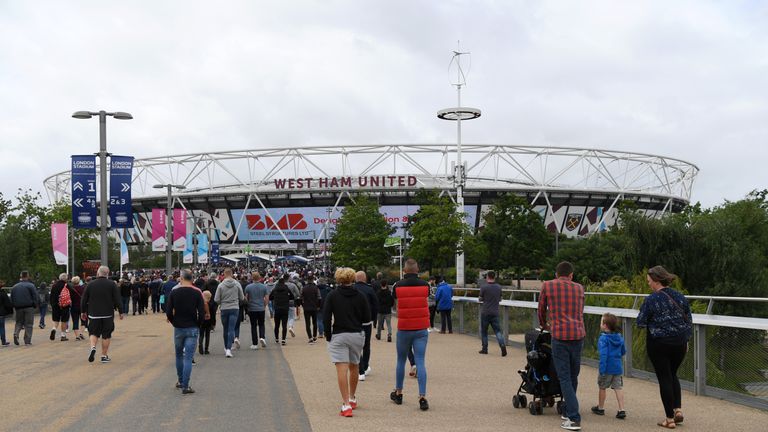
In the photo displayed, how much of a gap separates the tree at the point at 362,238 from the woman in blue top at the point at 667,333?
4825cm

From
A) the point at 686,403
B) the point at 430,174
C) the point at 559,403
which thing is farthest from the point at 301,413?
the point at 430,174

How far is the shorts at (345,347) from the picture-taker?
28.2ft

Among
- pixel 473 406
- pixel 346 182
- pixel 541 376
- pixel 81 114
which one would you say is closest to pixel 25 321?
pixel 81 114

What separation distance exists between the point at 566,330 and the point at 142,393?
5.71m

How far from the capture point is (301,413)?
8.55 meters

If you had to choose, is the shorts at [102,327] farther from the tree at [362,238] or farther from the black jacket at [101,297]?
the tree at [362,238]

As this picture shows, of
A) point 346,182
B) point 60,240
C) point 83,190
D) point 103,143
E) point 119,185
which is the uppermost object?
point 346,182

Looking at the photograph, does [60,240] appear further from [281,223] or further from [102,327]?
[281,223]

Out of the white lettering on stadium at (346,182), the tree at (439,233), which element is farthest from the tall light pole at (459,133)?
the white lettering on stadium at (346,182)

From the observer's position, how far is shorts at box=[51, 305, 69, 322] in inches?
723

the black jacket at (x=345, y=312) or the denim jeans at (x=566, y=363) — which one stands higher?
the black jacket at (x=345, y=312)

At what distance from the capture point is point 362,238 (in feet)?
185

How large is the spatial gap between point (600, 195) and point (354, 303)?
280 ft

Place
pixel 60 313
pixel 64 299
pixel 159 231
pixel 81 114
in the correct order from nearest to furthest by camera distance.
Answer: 1. pixel 64 299
2. pixel 60 313
3. pixel 81 114
4. pixel 159 231
